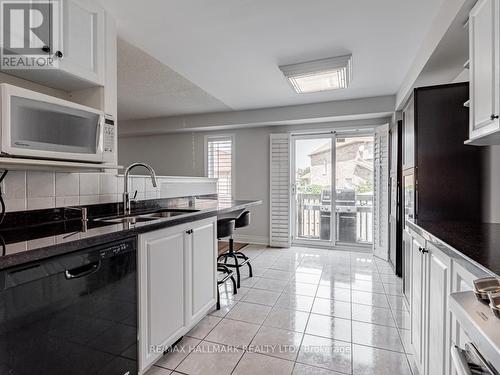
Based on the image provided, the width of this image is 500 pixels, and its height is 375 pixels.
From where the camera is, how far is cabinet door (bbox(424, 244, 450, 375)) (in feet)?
3.72

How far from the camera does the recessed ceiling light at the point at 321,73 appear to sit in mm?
2656

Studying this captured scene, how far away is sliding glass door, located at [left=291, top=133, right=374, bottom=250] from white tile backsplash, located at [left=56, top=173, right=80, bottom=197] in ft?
11.9

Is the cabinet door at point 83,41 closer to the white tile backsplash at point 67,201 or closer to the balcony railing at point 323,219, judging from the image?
the white tile backsplash at point 67,201

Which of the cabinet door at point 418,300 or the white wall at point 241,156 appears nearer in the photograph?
the cabinet door at point 418,300

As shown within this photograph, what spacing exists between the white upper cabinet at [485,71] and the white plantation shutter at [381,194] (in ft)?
8.08

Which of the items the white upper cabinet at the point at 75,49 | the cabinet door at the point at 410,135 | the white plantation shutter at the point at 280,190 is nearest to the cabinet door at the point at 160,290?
the white upper cabinet at the point at 75,49

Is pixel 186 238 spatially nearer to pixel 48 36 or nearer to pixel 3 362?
pixel 3 362

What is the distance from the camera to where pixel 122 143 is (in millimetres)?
6016

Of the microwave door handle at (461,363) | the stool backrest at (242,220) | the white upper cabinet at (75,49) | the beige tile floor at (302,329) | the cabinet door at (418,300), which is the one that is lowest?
the beige tile floor at (302,329)

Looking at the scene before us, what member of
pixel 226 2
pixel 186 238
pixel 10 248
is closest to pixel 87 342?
pixel 10 248

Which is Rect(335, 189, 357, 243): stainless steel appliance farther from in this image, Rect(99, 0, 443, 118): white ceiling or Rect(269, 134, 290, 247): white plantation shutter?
Rect(99, 0, 443, 118): white ceiling

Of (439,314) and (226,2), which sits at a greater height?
(226,2)

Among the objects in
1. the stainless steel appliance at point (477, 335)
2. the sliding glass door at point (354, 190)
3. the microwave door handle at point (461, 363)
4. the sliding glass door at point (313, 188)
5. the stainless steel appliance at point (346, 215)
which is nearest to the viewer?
the stainless steel appliance at point (477, 335)

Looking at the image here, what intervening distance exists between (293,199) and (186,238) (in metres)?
3.22
